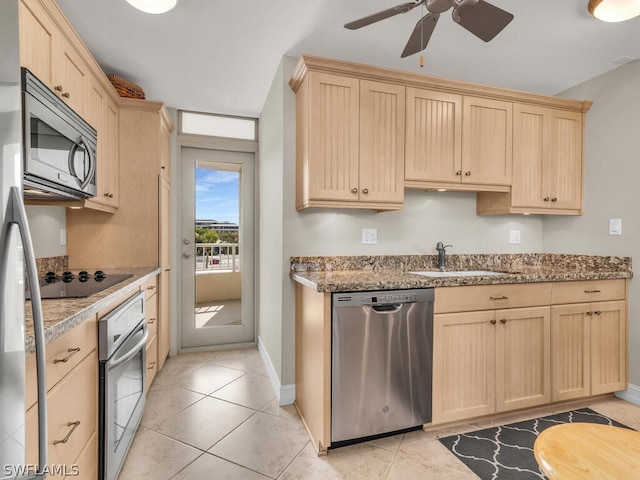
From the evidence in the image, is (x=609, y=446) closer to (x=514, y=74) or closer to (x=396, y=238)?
(x=396, y=238)

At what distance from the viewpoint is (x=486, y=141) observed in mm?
2525

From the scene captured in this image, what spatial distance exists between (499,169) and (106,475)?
10.0ft

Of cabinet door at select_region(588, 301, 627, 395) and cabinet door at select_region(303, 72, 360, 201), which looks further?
cabinet door at select_region(588, 301, 627, 395)

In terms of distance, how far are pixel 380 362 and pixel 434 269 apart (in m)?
1.15

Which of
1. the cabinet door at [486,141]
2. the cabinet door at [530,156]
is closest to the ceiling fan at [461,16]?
the cabinet door at [486,141]

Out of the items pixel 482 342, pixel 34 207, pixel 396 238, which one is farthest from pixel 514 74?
pixel 34 207

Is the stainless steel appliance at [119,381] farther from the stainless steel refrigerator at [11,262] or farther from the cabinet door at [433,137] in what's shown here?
the cabinet door at [433,137]

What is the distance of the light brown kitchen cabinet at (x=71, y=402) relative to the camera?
2.96 ft

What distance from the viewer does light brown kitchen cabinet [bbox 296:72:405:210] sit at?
7.02 ft

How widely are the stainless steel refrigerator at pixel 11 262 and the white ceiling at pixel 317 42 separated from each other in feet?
5.23

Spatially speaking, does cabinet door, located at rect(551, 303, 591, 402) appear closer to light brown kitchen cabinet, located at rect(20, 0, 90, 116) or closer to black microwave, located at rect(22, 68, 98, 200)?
black microwave, located at rect(22, 68, 98, 200)

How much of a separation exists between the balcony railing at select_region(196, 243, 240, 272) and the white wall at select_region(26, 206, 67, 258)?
4.21 feet

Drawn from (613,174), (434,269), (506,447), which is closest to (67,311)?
(506,447)

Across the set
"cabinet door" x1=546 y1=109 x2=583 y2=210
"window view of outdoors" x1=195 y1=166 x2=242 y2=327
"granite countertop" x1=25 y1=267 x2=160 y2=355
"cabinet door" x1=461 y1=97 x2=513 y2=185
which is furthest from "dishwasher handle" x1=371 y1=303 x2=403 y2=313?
"window view of outdoors" x1=195 y1=166 x2=242 y2=327
